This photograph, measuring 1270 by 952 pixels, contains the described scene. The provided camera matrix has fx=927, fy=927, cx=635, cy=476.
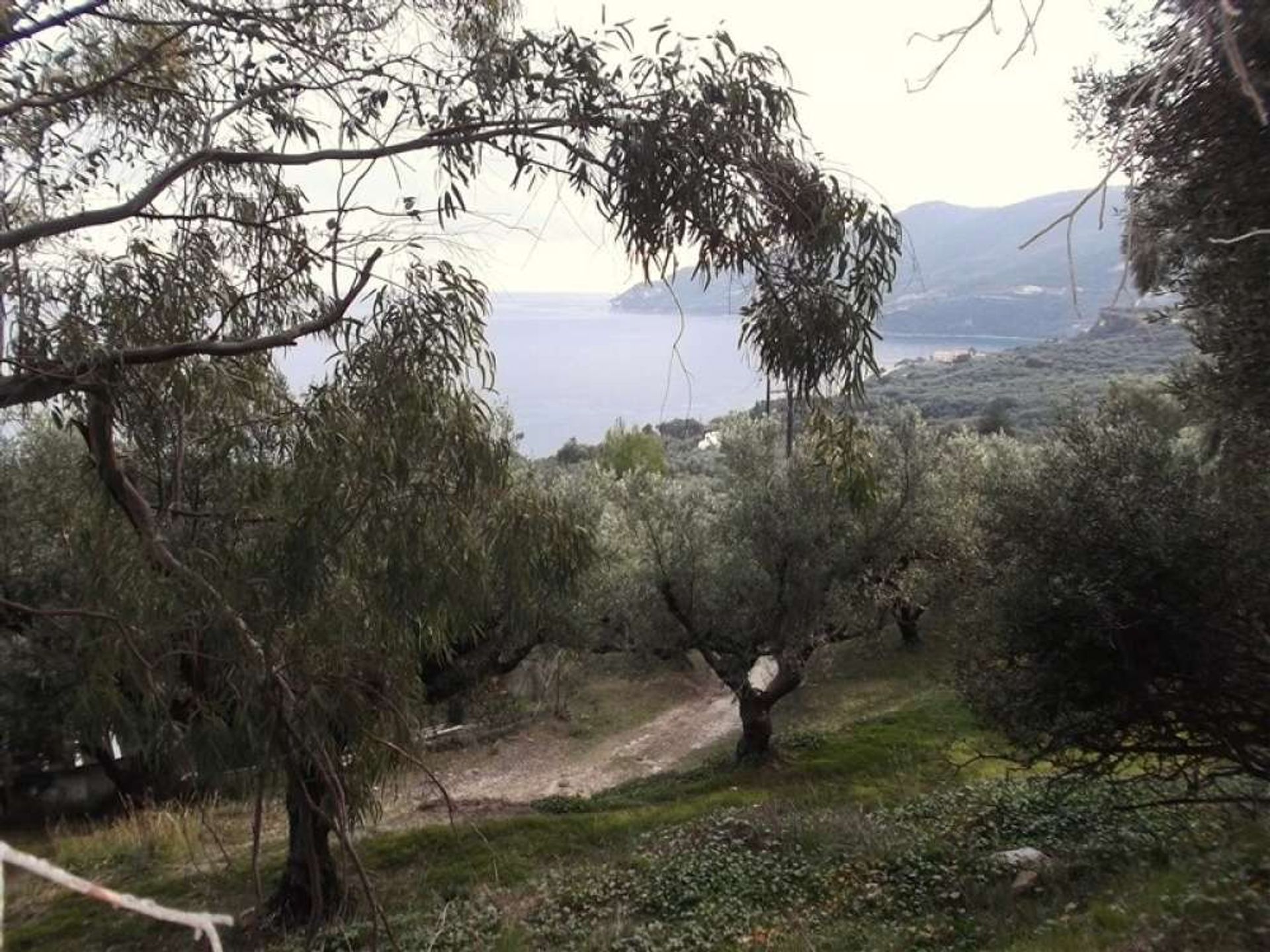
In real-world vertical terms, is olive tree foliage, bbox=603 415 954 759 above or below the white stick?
below

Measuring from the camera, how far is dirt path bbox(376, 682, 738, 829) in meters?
12.7

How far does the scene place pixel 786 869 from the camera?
8000 mm

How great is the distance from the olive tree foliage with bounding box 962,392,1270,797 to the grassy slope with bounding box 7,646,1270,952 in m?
0.67

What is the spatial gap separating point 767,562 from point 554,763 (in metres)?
5.61

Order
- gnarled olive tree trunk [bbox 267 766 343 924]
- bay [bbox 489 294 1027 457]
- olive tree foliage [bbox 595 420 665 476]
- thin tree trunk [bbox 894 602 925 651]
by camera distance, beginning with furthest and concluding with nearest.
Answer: olive tree foliage [bbox 595 420 665 476] < thin tree trunk [bbox 894 602 925 651] < gnarled olive tree trunk [bbox 267 766 343 924] < bay [bbox 489 294 1027 457]

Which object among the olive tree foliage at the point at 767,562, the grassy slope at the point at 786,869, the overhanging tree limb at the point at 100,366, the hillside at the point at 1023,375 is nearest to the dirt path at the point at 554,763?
the grassy slope at the point at 786,869

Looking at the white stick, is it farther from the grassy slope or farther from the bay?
the bay

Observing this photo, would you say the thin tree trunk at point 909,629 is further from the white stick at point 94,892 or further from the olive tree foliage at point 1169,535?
the white stick at point 94,892

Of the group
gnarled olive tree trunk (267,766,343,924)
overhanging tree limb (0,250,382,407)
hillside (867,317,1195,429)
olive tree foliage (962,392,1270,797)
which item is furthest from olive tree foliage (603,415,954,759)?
hillside (867,317,1195,429)

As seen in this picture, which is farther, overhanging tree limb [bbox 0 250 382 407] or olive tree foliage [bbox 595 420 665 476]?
olive tree foliage [bbox 595 420 665 476]

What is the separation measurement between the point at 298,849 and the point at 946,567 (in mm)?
9216

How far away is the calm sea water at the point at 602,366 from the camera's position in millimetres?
4379

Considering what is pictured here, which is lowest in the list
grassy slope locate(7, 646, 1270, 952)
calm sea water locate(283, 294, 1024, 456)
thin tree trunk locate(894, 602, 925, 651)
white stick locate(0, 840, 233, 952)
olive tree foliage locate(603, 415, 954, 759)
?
thin tree trunk locate(894, 602, 925, 651)

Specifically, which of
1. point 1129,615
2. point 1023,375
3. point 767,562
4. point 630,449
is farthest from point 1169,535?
point 1023,375
